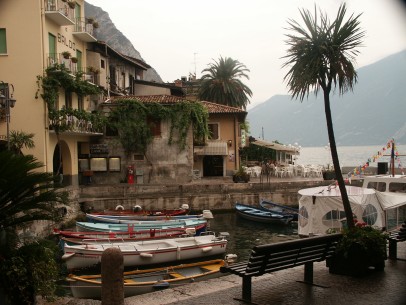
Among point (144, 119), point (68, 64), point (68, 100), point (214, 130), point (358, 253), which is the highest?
point (68, 64)

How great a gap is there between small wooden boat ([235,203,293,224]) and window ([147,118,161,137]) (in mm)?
9268

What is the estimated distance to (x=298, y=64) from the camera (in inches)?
490

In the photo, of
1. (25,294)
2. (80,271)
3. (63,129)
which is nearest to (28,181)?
(25,294)

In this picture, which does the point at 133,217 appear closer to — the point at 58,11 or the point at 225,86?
the point at 58,11

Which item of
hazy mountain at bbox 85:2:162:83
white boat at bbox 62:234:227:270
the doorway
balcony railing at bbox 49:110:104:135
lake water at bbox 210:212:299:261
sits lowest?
lake water at bbox 210:212:299:261

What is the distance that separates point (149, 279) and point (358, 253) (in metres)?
9.89

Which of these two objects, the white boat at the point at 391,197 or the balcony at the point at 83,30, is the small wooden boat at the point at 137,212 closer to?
the white boat at the point at 391,197

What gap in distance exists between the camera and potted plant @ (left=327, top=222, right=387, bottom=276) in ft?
32.3

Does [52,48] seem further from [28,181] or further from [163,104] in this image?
[28,181]

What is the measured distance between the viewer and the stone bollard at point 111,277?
762cm

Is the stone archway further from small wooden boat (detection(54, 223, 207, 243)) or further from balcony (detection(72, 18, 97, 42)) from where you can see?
small wooden boat (detection(54, 223, 207, 243))

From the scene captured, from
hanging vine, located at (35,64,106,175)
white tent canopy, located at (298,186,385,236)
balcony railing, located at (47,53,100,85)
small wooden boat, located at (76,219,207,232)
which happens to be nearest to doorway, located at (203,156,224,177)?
balcony railing, located at (47,53,100,85)

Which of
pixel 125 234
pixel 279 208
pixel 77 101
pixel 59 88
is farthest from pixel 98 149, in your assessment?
pixel 125 234

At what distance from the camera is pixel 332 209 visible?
76.4 ft
